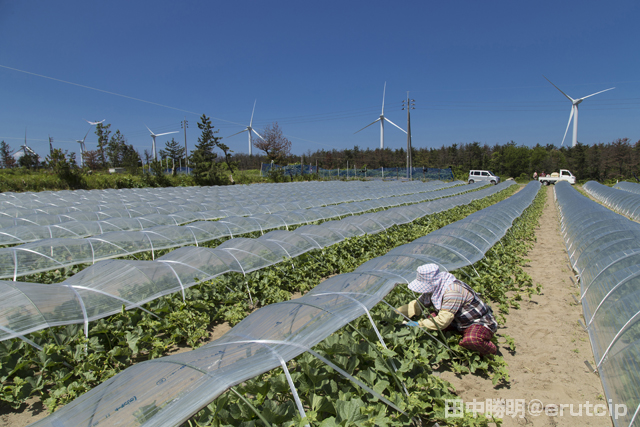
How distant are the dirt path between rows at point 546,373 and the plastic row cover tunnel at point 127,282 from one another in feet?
15.0

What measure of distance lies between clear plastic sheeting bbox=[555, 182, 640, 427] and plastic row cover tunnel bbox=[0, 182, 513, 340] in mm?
5622

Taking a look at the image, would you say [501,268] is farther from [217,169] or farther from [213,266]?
[217,169]

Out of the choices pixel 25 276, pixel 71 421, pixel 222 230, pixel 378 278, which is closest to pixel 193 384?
pixel 71 421

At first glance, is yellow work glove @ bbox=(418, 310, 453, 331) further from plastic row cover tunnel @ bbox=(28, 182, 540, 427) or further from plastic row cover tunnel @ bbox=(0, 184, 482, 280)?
plastic row cover tunnel @ bbox=(0, 184, 482, 280)

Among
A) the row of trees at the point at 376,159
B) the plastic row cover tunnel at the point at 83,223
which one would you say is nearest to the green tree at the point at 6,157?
the row of trees at the point at 376,159

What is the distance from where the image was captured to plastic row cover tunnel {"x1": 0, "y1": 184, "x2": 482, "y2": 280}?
22.0 feet

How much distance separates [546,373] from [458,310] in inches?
54.2

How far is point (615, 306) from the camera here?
432 centimetres

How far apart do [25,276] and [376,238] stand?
8.69m

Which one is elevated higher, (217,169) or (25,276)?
(217,169)

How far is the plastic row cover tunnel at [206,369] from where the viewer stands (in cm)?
227

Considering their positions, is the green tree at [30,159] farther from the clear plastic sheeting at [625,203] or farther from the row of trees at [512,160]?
the clear plastic sheeting at [625,203]

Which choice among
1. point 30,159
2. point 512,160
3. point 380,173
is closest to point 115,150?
point 30,159

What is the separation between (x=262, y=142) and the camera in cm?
5725
